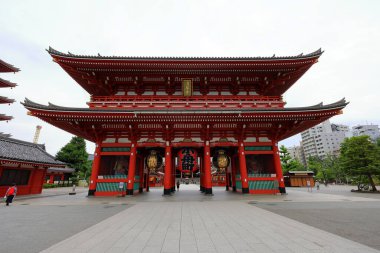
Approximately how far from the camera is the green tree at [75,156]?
36.2 metres

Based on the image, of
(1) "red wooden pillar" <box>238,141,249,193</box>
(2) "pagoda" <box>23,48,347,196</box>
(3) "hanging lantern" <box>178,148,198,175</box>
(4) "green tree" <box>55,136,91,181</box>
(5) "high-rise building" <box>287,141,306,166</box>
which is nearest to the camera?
(2) "pagoda" <box>23,48,347,196</box>

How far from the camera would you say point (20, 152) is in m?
18.5

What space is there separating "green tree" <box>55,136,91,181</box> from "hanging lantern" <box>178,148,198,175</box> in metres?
30.2

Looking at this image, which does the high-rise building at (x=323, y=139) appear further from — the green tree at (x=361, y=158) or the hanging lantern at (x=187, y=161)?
the hanging lantern at (x=187, y=161)

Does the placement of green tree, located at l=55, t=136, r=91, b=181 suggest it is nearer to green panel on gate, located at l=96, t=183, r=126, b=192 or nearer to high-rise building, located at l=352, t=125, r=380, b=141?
green panel on gate, located at l=96, t=183, r=126, b=192

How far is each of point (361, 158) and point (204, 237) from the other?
2483 centimetres

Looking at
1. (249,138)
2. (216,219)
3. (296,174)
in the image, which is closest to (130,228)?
(216,219)

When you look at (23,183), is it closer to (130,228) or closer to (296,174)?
(130,228)

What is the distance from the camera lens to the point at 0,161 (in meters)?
15.0

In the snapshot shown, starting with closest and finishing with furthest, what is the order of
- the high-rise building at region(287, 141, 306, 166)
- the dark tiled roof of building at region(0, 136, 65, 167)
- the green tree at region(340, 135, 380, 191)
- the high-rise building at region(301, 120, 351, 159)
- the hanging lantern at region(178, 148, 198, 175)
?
the dark tiled roof of building at region(0, 136, 65, 167) → the hanging lantern at region(178, 148, 198, 175) → the green tree at region(340, 135, 380, 191) → the high-rise building at region(301, 120, 351, 159) → the high-rise building at region(287, 141, 306, 166)

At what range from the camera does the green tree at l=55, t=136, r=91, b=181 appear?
36.2m

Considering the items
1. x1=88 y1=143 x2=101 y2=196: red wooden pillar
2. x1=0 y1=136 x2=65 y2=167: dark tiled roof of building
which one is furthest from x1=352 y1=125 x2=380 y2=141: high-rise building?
x1=0 y1=136 x2=65 y2=167: dark tiled roof of building

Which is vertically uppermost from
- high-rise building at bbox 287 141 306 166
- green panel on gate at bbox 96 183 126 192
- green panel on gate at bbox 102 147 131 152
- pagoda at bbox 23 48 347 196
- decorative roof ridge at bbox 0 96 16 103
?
high-rise building at bbox 287 141 306 166

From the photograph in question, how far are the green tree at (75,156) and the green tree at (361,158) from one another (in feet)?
147
